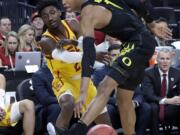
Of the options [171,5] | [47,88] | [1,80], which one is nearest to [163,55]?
[47,88]

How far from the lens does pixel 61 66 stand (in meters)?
7.47

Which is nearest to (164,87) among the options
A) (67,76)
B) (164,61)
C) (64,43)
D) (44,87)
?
(164,61)

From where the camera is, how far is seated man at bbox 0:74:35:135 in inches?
333

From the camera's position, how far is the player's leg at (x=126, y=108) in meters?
6.57

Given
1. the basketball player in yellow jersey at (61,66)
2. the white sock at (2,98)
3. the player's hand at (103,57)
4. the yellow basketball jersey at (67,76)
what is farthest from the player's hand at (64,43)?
the white sock at (2,98)

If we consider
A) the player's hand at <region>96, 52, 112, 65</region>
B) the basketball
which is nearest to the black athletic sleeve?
the player's hand at <region>96, 52, 112, 65</region>

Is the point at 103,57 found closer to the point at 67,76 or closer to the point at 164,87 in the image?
the point at 67,76

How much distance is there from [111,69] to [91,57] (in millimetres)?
435

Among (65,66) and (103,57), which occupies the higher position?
(103,57)

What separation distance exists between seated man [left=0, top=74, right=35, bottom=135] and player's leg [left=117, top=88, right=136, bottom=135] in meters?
1.99

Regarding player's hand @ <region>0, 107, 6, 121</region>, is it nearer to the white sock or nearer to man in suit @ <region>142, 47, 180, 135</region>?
the white sock

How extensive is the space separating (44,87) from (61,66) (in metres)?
1.49

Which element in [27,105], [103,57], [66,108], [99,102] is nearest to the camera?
[99,102]

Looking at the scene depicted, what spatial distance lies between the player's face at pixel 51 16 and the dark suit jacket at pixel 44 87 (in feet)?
5.15
